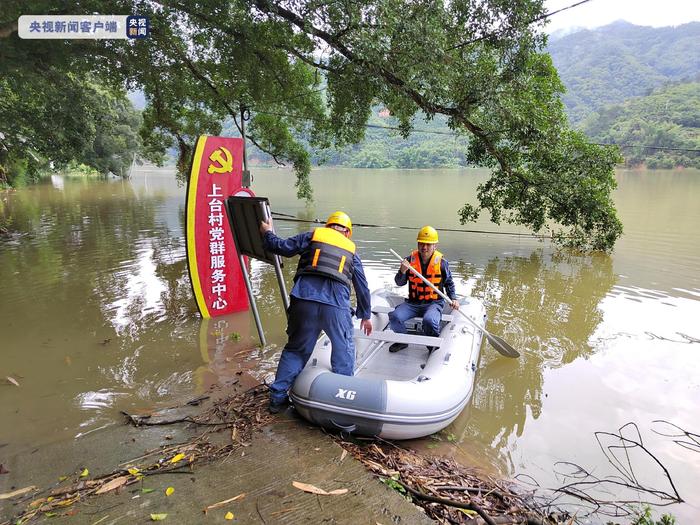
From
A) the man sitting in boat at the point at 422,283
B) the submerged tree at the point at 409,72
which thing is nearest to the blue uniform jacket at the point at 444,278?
the man sitting in boat at the point at 422,283

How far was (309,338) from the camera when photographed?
3320 millimetres

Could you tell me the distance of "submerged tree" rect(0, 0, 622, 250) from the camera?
19.2 feet

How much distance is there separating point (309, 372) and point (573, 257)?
30.1ft

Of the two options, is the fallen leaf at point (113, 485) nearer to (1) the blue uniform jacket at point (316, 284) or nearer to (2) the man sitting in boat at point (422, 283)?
(1) the blue uniform jacket at point (316, 284)

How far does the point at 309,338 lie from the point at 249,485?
1139mm

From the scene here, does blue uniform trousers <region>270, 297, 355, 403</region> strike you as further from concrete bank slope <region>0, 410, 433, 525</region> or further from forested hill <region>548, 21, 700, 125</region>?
forested hill <region>548, 21, 700, 125</region>

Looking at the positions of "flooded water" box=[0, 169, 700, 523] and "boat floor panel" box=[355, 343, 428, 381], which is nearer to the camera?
"flooded water" box=[0, 169, 700, 523]

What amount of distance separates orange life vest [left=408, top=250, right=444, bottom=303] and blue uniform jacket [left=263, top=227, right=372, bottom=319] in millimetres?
1291

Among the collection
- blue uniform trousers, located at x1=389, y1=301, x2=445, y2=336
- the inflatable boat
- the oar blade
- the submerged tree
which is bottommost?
the oar blade

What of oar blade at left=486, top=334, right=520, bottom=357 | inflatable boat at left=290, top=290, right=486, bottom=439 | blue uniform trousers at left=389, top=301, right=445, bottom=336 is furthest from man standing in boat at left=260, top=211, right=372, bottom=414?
oar blade at left=486, top=334, right=520, bottom=357

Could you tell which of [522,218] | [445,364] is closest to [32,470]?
[445,364]

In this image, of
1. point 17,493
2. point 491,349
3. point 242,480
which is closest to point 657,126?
point 491,349

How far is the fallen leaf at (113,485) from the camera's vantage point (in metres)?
2.35

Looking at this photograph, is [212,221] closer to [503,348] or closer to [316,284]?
[316,284]
